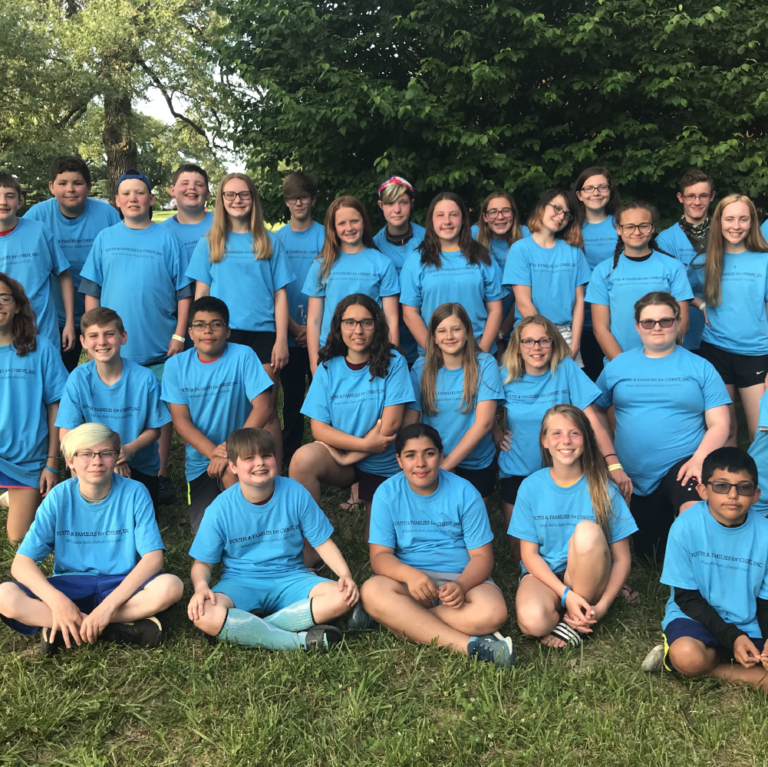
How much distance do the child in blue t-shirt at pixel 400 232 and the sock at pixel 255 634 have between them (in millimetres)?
2485

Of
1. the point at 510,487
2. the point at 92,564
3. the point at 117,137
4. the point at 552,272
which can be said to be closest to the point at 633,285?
the point at 552,272

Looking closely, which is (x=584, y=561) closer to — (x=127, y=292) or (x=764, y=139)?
(x=127, y=292)

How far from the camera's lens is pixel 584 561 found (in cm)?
376

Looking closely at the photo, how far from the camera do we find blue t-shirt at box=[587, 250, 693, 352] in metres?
5.30

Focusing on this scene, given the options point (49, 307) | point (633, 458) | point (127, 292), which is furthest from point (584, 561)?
point (49, 307)

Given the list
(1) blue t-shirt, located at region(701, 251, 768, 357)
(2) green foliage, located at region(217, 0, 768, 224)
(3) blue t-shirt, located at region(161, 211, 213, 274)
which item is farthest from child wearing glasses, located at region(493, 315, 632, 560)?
(2) green foliage, located at region(217, 0, 768, 224)

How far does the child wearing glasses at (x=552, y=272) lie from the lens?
18.4 ft

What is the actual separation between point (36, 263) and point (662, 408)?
15.1ft

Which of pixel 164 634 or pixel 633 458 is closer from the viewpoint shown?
pixel 164 634

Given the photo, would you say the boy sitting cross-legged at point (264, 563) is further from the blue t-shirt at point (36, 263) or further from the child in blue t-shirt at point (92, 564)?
the blue t-shirt at point (36, 263)

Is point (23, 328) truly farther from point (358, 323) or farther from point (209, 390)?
point (358, 323)

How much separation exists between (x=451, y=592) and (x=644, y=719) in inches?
39.9

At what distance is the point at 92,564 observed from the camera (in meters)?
3.94

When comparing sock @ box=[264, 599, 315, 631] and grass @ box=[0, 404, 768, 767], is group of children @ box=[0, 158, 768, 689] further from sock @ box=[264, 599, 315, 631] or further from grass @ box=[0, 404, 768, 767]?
grass @ box=[0, 404, 768, 767]
